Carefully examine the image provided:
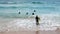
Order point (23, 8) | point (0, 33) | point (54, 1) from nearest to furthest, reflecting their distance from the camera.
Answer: point (0, 33) → point (23, 8) → point (54, 1)

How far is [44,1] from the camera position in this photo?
23234 mm

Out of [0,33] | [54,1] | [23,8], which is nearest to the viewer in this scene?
[0,33]

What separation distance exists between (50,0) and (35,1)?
9.96 ft

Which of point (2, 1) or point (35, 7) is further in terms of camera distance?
point (2, 1)

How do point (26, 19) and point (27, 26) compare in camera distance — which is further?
point (26, 19)

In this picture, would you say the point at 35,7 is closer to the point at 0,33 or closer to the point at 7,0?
the point at 7,0

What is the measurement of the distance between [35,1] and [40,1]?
742 mm

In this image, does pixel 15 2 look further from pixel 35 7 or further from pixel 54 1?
pixel 54 1

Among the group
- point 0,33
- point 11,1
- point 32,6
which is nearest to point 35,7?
point 32,6

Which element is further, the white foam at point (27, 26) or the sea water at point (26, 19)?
the sea water at point (26, 19)

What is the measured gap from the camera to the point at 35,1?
22.2 meters

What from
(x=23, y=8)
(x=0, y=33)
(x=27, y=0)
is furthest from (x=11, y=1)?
(x=0, y=33)

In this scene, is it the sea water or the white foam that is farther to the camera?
the sea water

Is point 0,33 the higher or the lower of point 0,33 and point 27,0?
the lower
